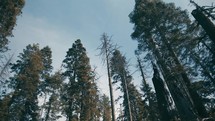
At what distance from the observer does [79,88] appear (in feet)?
92.2

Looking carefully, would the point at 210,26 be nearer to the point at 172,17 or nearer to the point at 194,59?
the point at 172,17

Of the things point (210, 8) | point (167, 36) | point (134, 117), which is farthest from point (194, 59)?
point (134, 117)

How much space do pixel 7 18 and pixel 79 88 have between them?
519 inches

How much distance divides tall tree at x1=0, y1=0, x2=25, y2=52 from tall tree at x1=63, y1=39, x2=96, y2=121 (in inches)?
471

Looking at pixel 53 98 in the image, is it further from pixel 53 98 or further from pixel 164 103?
pixel 164 103

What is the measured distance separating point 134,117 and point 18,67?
1912 centimetres

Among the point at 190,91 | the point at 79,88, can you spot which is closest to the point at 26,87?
the point at 79,88

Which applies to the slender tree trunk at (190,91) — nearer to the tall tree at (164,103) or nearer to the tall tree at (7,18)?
the tall tree at (164,103)

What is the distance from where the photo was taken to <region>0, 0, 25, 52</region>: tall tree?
17.8 metres

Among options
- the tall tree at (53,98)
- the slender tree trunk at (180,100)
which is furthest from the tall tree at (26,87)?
the slender tree trunk at (180,100)

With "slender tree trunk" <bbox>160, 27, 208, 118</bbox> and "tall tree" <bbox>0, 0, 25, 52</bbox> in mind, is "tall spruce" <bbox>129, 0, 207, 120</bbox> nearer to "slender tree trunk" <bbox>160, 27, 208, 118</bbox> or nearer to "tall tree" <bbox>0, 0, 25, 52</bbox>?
"slender tree trunk" <bbox>160, 27, 208, 118</bbox>

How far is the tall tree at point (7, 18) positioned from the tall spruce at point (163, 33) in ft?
39.0

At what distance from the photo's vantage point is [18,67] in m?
29.9

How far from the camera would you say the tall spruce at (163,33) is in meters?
18.8
